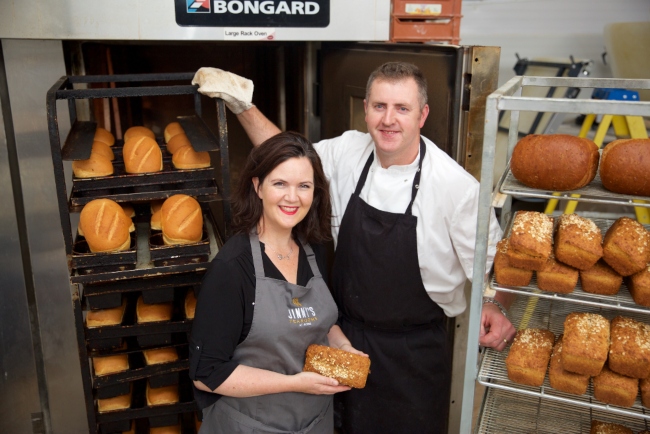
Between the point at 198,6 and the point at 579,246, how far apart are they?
1.44 meters

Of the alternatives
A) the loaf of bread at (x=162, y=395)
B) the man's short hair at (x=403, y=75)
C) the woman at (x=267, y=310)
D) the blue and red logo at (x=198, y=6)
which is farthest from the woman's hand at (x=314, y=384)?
the blue and red logo at (x=198, y=6)

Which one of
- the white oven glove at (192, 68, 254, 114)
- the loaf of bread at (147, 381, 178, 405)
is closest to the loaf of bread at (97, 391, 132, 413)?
the loaf of bread at (147, 381, 178, 405)

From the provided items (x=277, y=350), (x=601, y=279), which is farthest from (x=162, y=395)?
(x=601, y=279)

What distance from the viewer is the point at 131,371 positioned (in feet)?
6.51

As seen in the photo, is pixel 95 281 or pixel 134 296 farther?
pixel 134 296

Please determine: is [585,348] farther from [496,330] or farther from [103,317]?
[103,317]

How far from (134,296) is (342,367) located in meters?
0.90

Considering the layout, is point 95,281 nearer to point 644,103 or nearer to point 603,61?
point 644,103

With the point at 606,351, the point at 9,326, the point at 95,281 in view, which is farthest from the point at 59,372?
the point at 606,351

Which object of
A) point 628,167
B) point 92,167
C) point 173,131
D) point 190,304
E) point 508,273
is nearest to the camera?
point 628,167

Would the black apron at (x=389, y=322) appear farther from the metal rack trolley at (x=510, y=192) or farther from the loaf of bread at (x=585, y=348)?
the loaf of bread at (x=585, y=348)

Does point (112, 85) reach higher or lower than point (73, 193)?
higher

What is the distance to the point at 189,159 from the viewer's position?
195 centimetres

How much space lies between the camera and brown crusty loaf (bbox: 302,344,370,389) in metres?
1.71
